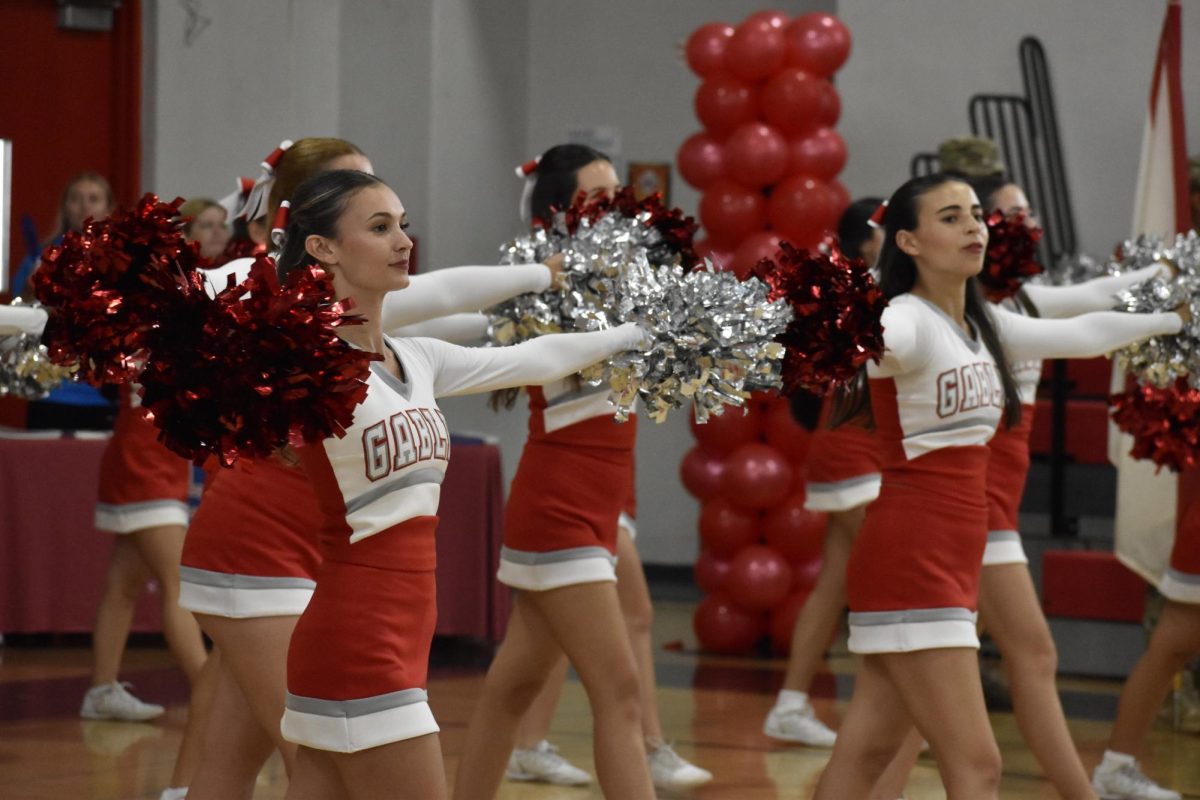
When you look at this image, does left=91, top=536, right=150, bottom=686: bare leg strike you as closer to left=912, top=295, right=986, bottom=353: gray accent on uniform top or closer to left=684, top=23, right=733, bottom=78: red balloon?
left=912, top=295, right=986, bottom=353: gray accent on uniform top

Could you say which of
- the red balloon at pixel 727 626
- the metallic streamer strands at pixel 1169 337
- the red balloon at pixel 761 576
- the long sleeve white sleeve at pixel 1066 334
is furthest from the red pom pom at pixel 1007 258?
the red balloon at pixel 727 626

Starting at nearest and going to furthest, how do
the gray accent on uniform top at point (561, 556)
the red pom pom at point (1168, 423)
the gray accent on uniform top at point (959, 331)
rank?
the gray accent on uniform top at point (959, 331)
the gray accent on uniform top at point (561, 556)
the red pom pom at point (1168, 423)

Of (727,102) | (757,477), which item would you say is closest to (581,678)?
(757,477)

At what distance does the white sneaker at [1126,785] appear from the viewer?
4.65 metres

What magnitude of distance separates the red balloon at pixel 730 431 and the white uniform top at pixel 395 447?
14.7 ft

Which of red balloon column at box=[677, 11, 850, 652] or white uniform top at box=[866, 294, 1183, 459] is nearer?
white uniform top at box=[866, 294, 1183, 459]

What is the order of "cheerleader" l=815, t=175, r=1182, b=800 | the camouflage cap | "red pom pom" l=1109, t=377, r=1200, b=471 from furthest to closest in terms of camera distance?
the camouflage cap → "red pom pom" l=1109, t=377, r=1200, b=471 → "cheerleader" l=815, t=175, r=1182, b=800

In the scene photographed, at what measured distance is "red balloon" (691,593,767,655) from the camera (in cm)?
755

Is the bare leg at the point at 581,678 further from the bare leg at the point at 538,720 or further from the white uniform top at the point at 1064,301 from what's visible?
the white uniform top at the point at 1064,301

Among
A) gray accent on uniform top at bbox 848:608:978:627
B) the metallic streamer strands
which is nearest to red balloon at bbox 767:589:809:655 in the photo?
the metallic streamer strands

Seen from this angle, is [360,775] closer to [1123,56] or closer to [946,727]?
[946,727]

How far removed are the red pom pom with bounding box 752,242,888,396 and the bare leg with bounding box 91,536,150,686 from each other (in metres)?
3.04

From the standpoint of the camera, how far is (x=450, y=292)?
341 centimetres

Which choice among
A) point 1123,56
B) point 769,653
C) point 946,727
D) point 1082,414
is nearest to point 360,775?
point 946,727
